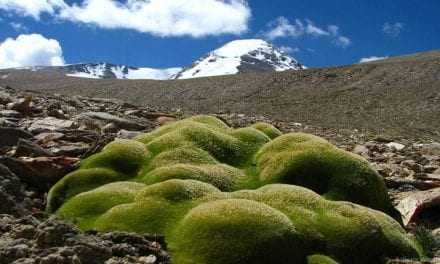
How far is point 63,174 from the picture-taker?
64.2 feet

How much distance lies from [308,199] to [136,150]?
20.2ft

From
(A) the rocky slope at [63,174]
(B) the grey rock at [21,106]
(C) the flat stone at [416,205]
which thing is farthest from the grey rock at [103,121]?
(C) the flat stone at [416,205]

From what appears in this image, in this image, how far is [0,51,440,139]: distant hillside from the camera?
210 ft

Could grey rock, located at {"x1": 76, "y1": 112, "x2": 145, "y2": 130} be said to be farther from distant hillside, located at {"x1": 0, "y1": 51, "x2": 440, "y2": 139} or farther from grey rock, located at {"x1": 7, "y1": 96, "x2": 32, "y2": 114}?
distant hillside, located at {"x1": 0, "y1": 51, "x2": 440, "y2": 139}

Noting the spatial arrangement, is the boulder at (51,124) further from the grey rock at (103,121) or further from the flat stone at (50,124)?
the grey rock at (103,121)

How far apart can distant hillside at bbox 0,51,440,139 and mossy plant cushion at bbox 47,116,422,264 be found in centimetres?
3536

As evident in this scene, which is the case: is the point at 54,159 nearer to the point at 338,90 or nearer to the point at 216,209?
the point at 216,209

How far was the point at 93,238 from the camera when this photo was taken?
1241 cm

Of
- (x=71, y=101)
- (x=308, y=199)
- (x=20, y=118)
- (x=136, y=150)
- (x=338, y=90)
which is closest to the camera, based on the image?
(x=308, y=199)

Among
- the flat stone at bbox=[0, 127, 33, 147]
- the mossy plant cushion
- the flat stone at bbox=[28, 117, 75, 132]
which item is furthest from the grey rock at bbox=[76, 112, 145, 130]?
the mossy plant cushion

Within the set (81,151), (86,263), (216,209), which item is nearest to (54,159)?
(81,151)

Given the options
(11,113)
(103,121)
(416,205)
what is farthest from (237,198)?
(11,113)

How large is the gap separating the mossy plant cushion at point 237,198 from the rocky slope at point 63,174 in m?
0.96

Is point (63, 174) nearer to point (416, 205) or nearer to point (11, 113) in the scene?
point (416, 205)
